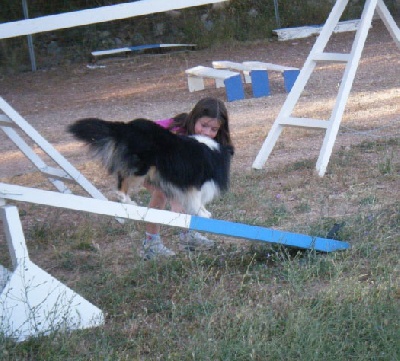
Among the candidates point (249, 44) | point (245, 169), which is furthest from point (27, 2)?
point (245, 169)

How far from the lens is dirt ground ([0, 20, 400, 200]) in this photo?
7836 millimetres

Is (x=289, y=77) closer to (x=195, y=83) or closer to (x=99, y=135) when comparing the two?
(x=195, y=83)

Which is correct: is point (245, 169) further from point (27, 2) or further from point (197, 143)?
point (27, 2)

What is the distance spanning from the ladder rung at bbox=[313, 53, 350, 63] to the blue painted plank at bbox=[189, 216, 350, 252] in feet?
8.33

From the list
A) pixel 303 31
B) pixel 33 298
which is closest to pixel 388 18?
pixel 33 298

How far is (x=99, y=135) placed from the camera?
3.91 meters

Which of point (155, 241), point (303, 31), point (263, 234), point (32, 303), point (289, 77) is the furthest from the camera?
point (303, 31)

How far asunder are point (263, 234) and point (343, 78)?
2.83 meters

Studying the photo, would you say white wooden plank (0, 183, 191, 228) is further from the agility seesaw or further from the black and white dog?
the black and white dog

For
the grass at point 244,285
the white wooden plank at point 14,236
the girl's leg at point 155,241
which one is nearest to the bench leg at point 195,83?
the grass at point 244,285

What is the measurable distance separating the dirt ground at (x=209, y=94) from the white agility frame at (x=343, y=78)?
0.37 meters

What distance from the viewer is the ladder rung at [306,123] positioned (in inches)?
257

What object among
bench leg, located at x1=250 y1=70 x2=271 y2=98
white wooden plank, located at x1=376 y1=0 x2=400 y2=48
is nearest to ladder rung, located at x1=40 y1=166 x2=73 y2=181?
white wooden plank, located at x1=376 y1=0 x2=400 y2=48

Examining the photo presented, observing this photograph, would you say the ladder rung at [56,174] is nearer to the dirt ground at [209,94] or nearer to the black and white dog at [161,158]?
the dirt ground at [209,94]
